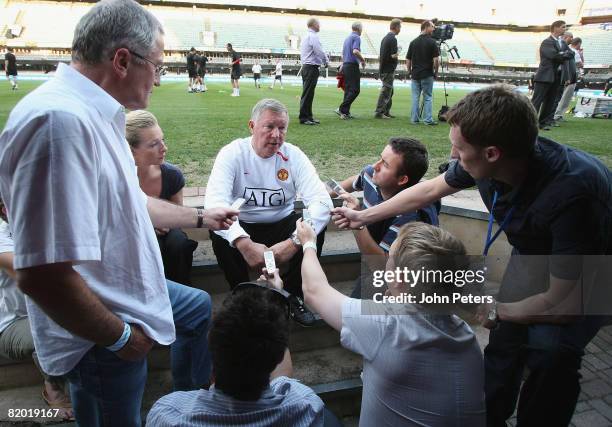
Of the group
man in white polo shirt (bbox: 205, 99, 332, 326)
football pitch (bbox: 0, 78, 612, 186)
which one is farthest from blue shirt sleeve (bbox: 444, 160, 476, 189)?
football pitch (bbox: 0, 78, 612, 186)

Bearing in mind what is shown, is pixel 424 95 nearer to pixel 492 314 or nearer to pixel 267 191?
pixel 267 191

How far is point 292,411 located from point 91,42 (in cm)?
126

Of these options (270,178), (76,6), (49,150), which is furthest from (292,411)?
(76,6)

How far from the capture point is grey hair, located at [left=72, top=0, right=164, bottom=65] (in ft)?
3.91

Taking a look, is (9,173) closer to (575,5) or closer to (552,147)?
(552,147)

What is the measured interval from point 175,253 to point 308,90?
603cm

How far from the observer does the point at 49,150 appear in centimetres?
103

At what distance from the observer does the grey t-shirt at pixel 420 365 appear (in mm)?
1379

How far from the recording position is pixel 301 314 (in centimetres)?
267

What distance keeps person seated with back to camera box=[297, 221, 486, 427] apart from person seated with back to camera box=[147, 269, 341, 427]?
278 mm

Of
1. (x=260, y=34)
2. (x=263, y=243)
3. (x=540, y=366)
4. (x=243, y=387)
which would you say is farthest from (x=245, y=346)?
(x=260, y=34)

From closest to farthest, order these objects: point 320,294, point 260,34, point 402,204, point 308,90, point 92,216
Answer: point 92,216
point 320,294
point 402,204
point 308,90
point 260,34

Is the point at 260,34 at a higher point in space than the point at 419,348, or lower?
higher

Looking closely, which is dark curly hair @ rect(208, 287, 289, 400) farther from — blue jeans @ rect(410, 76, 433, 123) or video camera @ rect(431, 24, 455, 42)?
video camera @ rect(431, 24, 455, 42)
